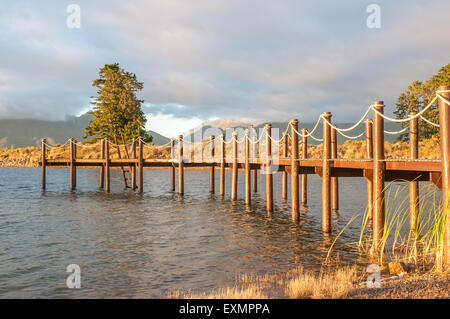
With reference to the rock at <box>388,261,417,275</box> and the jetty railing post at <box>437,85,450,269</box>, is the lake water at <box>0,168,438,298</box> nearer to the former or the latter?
the rock at <box>388,261,417,275</box>

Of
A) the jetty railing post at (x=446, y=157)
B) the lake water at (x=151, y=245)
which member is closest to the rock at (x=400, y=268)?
the jetty railing post at (x=446, y=157)

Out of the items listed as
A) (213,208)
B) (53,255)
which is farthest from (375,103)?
(213,208)

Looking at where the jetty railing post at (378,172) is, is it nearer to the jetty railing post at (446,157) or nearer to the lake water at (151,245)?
the lake water at (151,245)

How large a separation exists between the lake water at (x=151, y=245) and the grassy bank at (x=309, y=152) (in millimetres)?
24394

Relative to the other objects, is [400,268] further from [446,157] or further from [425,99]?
[425,99]

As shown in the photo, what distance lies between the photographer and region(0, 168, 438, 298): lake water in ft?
29.3

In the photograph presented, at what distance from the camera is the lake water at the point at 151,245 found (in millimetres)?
8938

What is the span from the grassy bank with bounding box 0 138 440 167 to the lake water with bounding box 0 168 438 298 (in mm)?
24394

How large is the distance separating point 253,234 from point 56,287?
759 cm

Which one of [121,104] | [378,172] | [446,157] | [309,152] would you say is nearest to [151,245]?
[378,172]

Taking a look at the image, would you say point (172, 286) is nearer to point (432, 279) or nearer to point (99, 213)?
point (432, 279)

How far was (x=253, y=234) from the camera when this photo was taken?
14477mm

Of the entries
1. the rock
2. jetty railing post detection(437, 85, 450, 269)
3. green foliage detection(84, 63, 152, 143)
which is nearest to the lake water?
the rock

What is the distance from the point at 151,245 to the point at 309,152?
5912 cm
